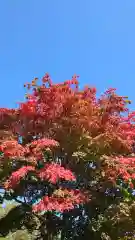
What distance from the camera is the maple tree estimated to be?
9039 mm

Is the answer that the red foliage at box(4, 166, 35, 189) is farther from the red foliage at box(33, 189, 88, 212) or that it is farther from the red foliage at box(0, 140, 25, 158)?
the red foliage at box(33, 189, 88, 212)

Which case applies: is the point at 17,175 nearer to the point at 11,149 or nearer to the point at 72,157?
the point at 11,149

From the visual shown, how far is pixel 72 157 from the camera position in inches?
394

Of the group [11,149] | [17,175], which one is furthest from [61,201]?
[11,149]

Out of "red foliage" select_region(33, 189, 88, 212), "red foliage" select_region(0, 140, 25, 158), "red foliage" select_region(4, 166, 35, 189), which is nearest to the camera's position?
"red foliage" select_region(33, 189, 88, 212)

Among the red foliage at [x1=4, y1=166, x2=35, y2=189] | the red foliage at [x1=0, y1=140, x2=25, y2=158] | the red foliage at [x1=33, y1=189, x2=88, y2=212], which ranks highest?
the red foliage at [x1=0, y1=140, x2=25, y2=158]

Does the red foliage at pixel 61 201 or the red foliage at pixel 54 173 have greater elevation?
the red foliage at pixel 54 173

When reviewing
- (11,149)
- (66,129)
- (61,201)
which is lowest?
(61,201)

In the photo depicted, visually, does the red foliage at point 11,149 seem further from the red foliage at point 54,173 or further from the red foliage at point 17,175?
the red foliage at point 54,173

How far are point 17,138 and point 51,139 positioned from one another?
1175 mm

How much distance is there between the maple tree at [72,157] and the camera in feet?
29.7

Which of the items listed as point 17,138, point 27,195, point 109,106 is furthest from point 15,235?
point 109,106

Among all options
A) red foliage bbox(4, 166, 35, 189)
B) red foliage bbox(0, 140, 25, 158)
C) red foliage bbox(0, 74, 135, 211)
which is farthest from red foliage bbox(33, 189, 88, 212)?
red foliage bbox(0, 140, 25, 158)

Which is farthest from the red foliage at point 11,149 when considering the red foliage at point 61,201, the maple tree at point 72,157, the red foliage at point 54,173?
the red foliage at point 61,201
